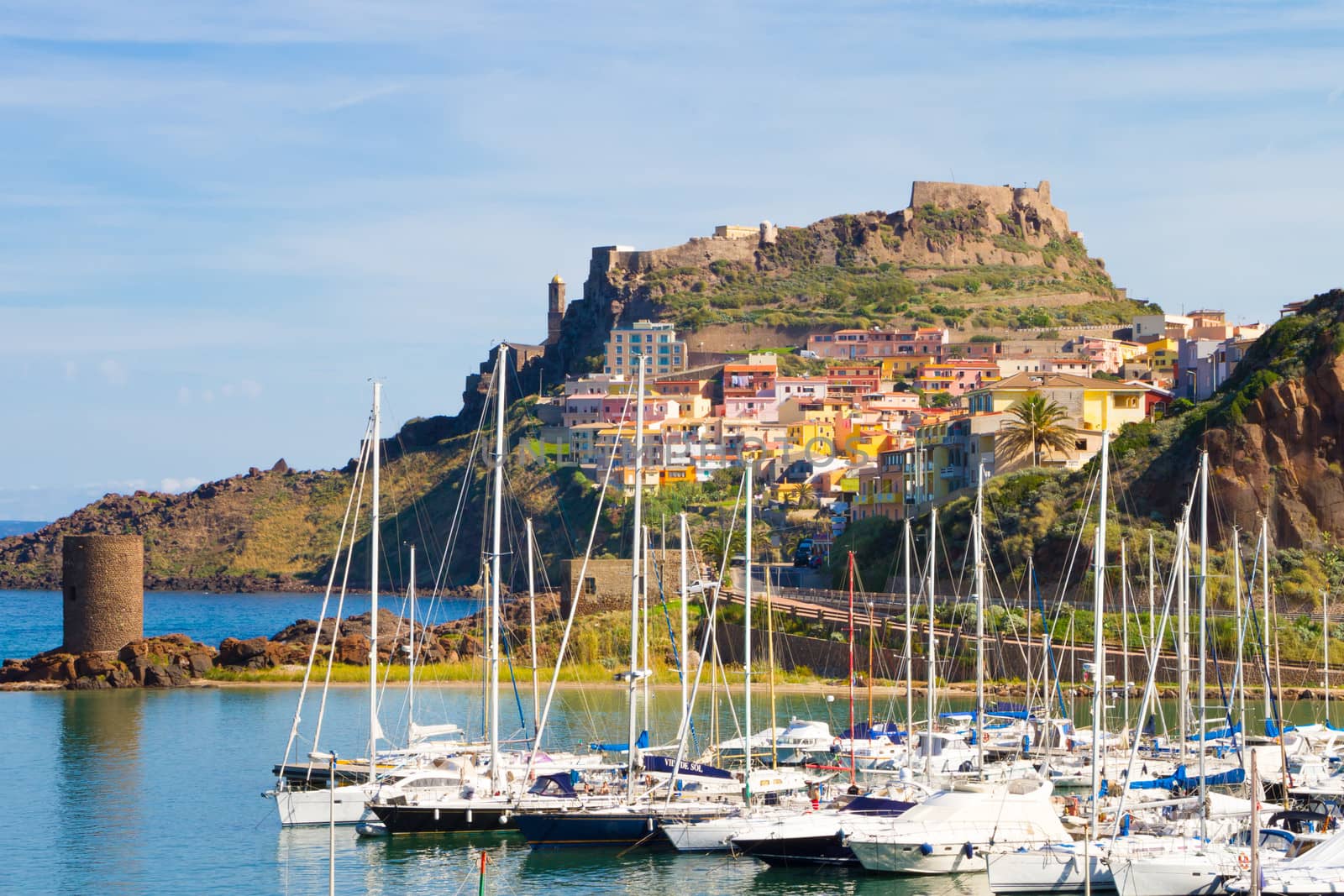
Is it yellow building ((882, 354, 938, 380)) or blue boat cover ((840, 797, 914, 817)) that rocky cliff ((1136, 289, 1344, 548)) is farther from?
yellow building ((882, 354, 938, 380))

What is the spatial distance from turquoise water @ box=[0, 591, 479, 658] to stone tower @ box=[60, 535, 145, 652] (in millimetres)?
15330

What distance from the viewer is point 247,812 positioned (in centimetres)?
3834

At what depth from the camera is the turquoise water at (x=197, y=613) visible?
3782 inches

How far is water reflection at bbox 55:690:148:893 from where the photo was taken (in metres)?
33.4

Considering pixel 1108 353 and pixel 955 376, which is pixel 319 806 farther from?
pixel 955 376

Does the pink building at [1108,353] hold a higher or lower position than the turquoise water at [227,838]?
higher

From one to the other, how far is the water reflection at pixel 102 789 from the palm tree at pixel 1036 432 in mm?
36518

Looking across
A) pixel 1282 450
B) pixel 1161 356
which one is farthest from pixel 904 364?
pixel 1282 450

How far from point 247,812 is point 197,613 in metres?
88.4

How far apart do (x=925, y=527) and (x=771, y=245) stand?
357ft

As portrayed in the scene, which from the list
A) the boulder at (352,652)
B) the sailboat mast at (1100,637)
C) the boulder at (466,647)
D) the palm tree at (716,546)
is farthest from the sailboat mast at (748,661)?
the palm tree at (716,546)

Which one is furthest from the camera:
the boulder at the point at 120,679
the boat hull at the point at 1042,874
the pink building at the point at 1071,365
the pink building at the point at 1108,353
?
the pink building at the point at 1108,353

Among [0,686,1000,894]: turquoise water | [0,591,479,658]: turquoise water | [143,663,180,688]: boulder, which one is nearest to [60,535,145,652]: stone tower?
[143,663,180,688]: boulder

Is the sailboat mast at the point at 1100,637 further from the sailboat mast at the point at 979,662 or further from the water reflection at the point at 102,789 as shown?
the water reflection at the point at 102,789
